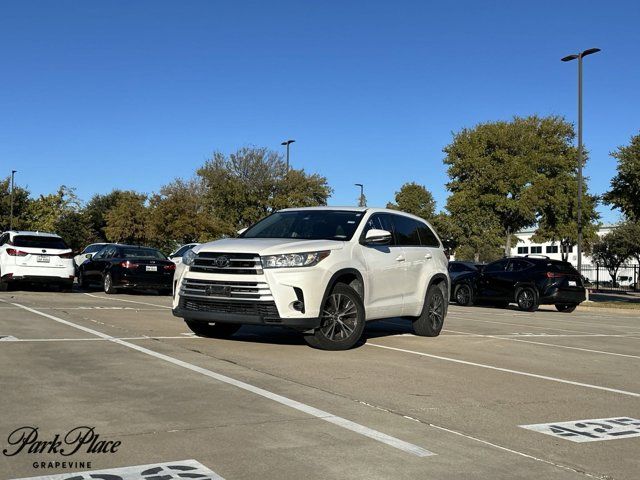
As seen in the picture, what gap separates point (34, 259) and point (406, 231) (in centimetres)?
1225

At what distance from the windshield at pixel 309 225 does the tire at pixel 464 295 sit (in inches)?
591

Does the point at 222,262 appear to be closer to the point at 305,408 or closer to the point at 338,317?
the point at 338,317

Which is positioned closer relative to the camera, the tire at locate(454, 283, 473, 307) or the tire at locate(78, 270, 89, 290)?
the tire at locate(78, 270, 89, 290)

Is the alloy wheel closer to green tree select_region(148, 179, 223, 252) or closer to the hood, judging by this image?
the hood

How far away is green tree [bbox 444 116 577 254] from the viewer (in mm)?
44406

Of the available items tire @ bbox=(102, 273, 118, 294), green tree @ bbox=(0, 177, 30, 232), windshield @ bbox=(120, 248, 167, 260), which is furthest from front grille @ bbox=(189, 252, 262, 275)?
green tree @ bbox=(0, 177, 30, 232)

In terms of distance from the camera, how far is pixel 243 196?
2035 inches

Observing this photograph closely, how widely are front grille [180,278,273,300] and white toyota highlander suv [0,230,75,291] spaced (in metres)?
11.6

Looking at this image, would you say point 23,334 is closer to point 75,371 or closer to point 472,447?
point 75,371

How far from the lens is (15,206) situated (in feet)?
240

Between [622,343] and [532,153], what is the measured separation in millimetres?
36303

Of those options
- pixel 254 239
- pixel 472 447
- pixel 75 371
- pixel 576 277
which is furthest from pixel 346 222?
pixel 576 277

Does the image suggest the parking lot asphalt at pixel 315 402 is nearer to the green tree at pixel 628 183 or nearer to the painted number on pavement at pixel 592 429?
the painted number on pavement at pixel 592 429

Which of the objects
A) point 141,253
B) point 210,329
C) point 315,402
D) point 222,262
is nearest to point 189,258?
point 222,262
